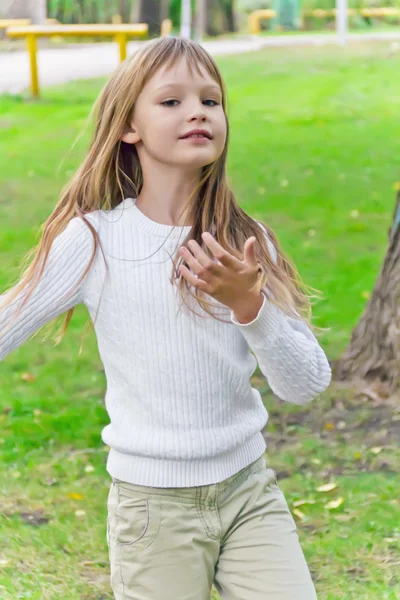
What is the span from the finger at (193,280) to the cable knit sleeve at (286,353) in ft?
0.40

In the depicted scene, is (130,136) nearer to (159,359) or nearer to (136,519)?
(159,359)

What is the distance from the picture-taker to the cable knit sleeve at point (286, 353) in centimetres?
216

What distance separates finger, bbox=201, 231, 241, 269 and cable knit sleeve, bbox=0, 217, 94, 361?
42 cm

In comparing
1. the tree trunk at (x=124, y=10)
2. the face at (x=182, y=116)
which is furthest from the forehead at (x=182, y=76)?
the tree trunk at (x=124, y=10)

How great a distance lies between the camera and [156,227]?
2.38m

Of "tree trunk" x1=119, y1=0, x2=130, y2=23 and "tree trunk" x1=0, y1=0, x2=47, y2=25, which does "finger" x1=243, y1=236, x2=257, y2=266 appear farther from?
"tree trunk" x1=119, y1=0, x2=130, y2=23

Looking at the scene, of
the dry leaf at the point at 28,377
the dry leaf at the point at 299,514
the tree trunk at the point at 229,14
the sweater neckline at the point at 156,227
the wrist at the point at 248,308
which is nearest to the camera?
the wrist at the point at 248,308

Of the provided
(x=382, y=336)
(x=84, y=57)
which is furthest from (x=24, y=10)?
(x=382, y=336)

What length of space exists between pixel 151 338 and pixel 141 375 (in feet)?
0.27

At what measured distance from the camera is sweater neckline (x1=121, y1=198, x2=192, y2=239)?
2.37 meters

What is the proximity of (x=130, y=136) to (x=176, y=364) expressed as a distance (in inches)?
21.2

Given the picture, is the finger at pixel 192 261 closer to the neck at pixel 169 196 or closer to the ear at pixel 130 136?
the neck at pixel 169 196

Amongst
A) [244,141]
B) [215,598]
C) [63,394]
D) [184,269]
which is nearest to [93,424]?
[63,394]

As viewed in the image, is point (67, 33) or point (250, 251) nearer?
point (250, 251)
